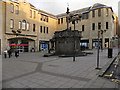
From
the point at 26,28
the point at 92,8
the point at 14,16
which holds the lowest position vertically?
the point at 26,28

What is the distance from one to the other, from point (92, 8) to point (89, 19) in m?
4.08

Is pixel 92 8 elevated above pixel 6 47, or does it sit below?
above

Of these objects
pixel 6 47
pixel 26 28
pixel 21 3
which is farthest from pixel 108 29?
pixel 6 47

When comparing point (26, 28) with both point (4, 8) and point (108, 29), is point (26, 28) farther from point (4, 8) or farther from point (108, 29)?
point (108, 29)

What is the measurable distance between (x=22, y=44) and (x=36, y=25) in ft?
25.8

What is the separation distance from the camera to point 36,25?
92.4 feet

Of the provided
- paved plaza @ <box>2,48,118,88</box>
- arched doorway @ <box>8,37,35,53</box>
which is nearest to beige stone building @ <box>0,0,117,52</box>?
arched doorway @ <box>8,37,35,53</box>

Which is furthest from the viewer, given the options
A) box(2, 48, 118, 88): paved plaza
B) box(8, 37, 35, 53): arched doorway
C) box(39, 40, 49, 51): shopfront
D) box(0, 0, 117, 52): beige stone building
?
box(39, 40, 49, 51): shopfront

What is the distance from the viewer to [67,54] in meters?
14.6

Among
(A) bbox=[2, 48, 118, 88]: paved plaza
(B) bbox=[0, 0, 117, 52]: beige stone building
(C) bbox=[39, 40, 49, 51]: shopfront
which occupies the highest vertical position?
(B) bbox=[0, 0, 117, 52]: beige stone building

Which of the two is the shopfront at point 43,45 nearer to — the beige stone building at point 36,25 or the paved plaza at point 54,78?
the beige stone building at point 36,25

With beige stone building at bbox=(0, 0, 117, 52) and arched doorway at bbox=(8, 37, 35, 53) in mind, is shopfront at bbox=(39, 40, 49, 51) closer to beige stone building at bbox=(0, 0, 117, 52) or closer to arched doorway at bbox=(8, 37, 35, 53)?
beige stone building at bbox=(0, 0, 117, 52)

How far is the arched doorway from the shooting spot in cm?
2240

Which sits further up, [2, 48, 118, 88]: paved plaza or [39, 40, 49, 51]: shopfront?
[39, 40, 49, 51]: shopfront
